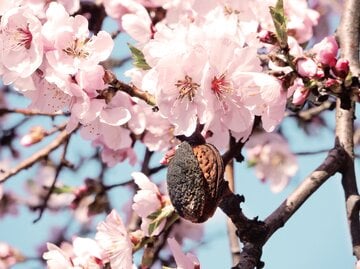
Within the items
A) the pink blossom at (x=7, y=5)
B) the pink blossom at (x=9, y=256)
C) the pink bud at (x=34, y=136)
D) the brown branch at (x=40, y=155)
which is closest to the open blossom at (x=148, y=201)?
the pink blossom at (x=7, y=5)

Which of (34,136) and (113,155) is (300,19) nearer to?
(113,155)

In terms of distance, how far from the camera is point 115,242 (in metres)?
1.91

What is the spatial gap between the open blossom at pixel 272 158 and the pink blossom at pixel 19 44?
1502 mm

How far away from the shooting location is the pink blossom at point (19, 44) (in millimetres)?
1631

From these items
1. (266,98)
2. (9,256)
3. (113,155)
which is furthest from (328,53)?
(9,256)

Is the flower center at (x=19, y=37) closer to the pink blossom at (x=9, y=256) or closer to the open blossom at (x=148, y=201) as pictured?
the open blossom at (x=148, y=201)

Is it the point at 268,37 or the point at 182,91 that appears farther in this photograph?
the point at 268,37

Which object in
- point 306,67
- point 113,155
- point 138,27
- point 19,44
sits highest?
point 306,67

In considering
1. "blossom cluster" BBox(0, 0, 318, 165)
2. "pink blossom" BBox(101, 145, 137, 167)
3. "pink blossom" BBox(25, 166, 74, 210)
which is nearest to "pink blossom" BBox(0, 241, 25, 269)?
"pink blossom" BBox(25, 166, 74, 210)

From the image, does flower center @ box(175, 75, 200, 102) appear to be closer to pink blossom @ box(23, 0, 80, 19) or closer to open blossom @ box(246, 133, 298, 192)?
pink blossom @ box(23, 0, 80, 19)

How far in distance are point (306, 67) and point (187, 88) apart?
0.23m

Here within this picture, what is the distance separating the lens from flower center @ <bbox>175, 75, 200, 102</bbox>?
1.57 meters

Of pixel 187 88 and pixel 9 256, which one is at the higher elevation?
pixel 187 88

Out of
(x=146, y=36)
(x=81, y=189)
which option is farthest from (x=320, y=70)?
(x=81, y=189)
